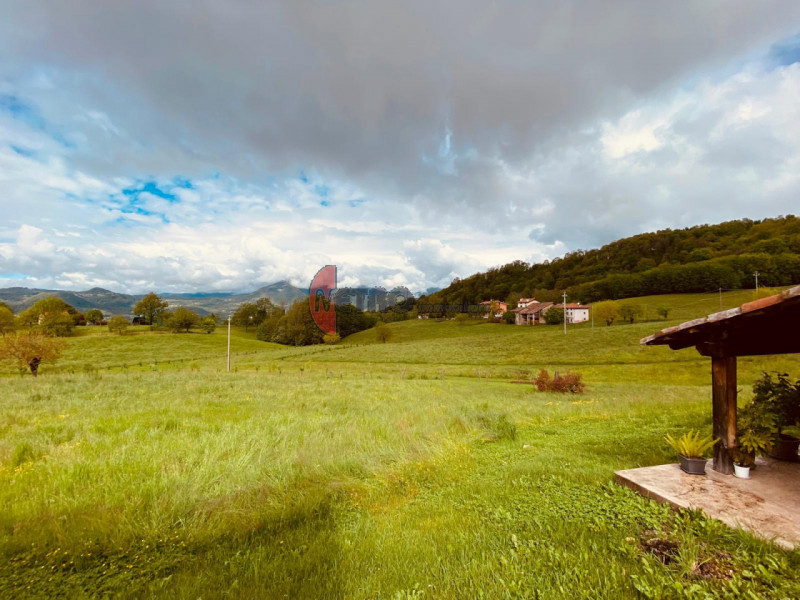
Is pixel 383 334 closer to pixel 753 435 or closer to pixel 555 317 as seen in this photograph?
pixel 555 317

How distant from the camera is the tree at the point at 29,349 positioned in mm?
24469

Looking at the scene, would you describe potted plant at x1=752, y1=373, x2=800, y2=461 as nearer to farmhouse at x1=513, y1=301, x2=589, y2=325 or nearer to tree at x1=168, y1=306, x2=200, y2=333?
farmhouse at x1=513, y1=301, x2=589, y2=325

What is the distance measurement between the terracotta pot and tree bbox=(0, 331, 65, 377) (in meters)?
37.0

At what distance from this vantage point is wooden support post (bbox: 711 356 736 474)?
548cm

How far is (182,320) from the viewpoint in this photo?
82.8 m

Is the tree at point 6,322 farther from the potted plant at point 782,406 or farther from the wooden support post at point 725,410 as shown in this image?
the potted plant at point 782,406

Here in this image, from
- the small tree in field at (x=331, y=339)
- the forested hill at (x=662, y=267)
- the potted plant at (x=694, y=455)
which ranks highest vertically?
the forested hill at (x=662, y=267)

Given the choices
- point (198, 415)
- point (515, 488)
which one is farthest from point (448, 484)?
point (198, 415)

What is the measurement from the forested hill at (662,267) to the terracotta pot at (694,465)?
107 meters

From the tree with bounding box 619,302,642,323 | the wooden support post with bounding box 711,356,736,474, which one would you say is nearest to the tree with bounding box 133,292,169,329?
the wooden support post with bounding box 711,356,736,474

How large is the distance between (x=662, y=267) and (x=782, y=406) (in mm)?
116766

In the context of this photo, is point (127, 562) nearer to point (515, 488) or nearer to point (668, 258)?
point (515, 488)

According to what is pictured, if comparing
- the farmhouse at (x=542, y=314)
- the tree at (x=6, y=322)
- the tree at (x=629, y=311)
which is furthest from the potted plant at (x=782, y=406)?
the tree at (x=6, y=322)

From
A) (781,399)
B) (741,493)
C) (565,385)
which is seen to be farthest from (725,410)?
(565,385)
